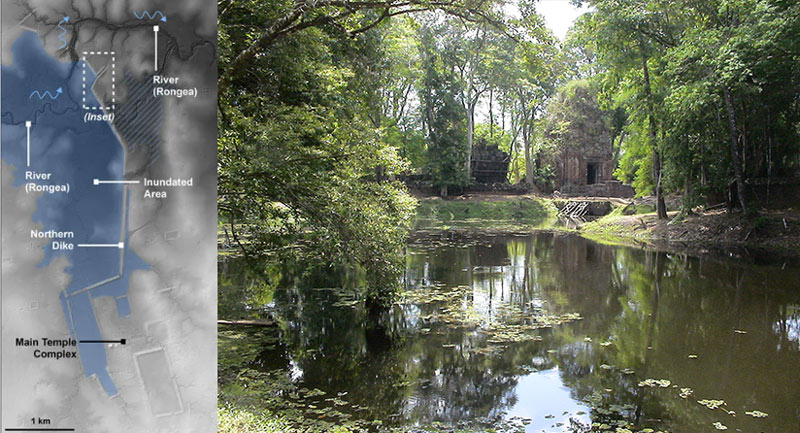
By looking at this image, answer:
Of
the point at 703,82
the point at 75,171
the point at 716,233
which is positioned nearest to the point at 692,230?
the point at 716,233

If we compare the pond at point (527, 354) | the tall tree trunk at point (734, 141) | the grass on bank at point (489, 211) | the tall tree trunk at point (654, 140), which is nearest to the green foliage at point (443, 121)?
the grass on bank at point (489, 211)

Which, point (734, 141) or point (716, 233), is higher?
point (734, 141)

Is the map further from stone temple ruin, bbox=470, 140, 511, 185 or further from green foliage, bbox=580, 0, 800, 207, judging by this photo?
stone temple ruin, bbox=470, 140, 511, 185

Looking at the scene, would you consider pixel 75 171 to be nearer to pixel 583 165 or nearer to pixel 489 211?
pixel 489 211

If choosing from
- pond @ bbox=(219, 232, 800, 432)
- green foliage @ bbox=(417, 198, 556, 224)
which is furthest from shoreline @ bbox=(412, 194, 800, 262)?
pond @ bbox=(219, 232, 800, 432)

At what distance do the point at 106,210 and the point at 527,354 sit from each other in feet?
18.7

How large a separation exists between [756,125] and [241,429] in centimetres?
1913

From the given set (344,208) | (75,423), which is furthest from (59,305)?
(344,208)

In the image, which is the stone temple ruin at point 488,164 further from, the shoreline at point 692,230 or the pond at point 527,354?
the pond at point 527,354

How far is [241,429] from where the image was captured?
410 cm

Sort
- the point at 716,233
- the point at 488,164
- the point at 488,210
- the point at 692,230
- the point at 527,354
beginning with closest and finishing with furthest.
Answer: the point at 527,354
the point at 716,233
the point at 692,230
the point at 488,210
the point at 488,164

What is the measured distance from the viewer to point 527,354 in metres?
6.80

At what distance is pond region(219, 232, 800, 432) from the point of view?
499cm

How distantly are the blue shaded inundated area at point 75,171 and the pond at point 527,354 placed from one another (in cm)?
279
